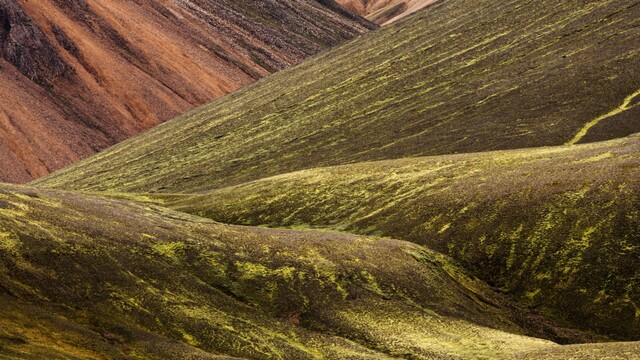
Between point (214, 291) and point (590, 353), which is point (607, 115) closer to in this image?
point (214, 291)

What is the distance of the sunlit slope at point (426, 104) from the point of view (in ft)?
256

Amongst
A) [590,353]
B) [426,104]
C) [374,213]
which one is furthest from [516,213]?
[426,104]

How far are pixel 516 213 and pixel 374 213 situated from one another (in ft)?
34.2

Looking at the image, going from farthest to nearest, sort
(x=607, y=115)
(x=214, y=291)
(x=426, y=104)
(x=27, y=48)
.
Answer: (x=27, y=48) < (x=426, y=104) < (x=607, y=115) < (x=214, y=291)

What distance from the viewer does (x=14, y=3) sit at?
139 metres

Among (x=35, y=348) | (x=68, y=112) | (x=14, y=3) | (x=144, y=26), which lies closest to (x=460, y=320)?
(x=35, y=348)

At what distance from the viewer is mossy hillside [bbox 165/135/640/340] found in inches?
1705

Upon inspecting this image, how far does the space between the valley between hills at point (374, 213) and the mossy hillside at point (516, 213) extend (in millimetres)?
129

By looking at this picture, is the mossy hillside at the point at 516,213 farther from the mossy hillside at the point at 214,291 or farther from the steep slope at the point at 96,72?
the steep slope at the point at 96,72

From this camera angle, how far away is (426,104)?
306ft

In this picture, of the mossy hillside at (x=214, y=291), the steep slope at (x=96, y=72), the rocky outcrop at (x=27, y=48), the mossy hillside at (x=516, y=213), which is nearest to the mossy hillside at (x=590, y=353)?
the mossy hillside at (x=214, y=291)

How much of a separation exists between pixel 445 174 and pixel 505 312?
17233 millimetres

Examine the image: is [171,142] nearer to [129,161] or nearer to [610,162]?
[129,161]

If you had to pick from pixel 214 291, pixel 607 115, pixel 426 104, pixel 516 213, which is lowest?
pixel 214 291
